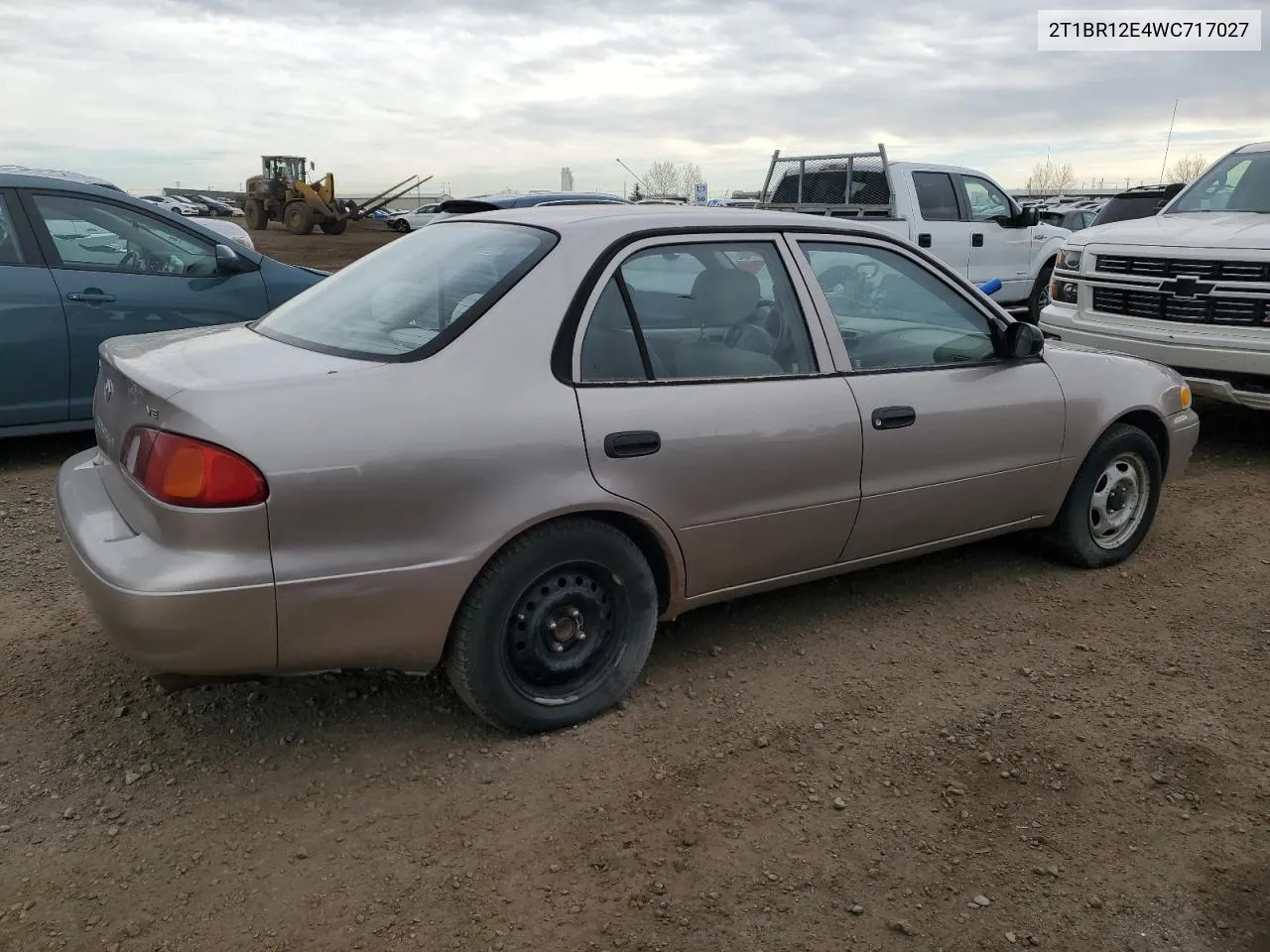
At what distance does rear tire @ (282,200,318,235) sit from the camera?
36844mm

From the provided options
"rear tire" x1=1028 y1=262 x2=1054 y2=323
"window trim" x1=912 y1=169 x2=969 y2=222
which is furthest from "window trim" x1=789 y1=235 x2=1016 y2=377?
"rear tire" x1=1028 y1=262 x2=1054 y2=323

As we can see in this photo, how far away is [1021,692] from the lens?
141 inches

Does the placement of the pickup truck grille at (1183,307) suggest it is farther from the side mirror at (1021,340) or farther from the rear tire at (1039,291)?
the rear tire at (1039,291)

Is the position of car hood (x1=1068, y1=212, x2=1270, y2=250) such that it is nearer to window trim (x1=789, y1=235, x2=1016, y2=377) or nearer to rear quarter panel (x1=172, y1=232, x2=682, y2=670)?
window trim (x1=789, y1=235, x2=1016, y2=377)

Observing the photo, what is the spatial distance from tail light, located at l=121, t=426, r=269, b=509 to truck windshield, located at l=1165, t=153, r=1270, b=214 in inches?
282

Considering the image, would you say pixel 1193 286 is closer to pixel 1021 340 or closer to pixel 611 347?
pixel 1021 340

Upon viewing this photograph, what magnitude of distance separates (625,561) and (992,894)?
53.0 inches

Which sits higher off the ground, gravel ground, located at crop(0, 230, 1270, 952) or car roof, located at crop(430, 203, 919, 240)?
car roof, located at crop(430, 203, 919, 240)

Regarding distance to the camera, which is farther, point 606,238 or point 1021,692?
point 1021,692

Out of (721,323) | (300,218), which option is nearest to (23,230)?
(721,323)

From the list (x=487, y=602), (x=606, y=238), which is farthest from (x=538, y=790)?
(x=606, y=238)

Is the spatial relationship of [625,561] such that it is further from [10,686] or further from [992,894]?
[10,686]

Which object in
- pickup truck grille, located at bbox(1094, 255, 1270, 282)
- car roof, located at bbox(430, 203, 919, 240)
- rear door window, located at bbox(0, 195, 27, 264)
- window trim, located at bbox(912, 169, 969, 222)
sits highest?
window trim, located at bbox(912, 169, 969, 222)

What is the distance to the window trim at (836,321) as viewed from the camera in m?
3.68
